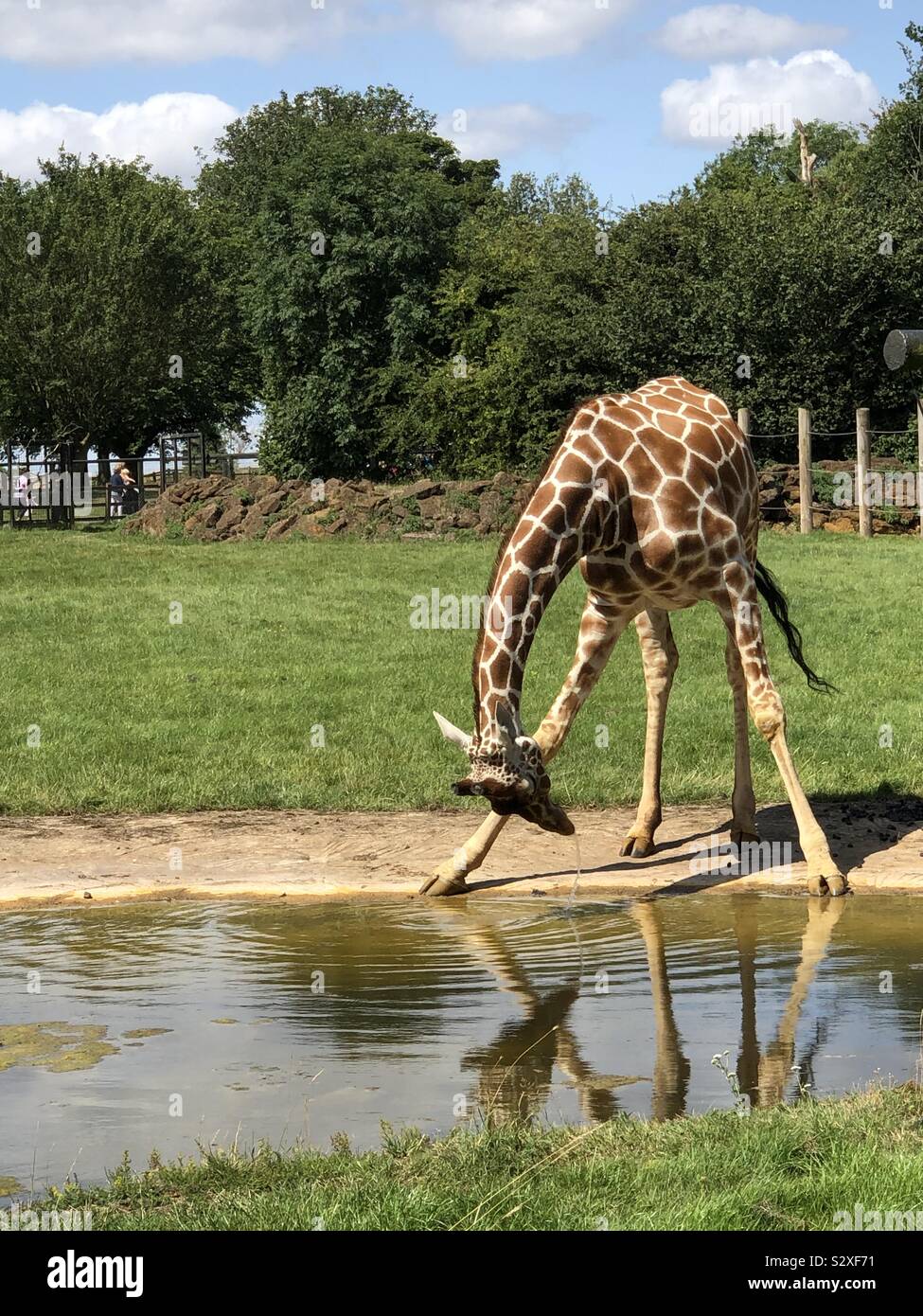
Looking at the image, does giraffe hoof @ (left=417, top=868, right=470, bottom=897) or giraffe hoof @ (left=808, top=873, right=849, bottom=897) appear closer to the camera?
giraffe hoof @ (left=808, top=873, right=849, bottom=897)

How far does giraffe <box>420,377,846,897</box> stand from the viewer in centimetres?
858

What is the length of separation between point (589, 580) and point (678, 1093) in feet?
13.6

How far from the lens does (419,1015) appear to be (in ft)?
23.7

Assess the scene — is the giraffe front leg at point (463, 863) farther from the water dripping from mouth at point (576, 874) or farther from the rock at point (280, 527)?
the rock at point (280, 527)

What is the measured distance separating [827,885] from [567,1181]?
4.78m

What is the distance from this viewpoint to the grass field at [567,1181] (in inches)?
189

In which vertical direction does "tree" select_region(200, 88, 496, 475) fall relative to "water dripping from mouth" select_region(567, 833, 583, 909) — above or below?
above

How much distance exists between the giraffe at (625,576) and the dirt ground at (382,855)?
0.35 meters

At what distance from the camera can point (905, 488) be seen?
28953mm

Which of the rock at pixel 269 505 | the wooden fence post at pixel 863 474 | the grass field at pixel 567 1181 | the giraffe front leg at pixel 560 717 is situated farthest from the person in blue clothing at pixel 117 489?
the grass field at pixel 567 1181

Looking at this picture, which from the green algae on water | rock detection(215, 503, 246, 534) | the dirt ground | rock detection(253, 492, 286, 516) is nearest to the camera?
the green algae on water

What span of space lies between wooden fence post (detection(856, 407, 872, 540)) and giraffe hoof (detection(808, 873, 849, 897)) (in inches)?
753

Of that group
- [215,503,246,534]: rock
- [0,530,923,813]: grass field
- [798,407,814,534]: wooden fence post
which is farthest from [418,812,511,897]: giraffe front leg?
[215,503,246,534]: rock

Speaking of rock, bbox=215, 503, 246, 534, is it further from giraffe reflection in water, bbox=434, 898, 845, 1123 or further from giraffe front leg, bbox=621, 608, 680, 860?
giraffe reflection in water, bbox=434, 898, 845, 1123
